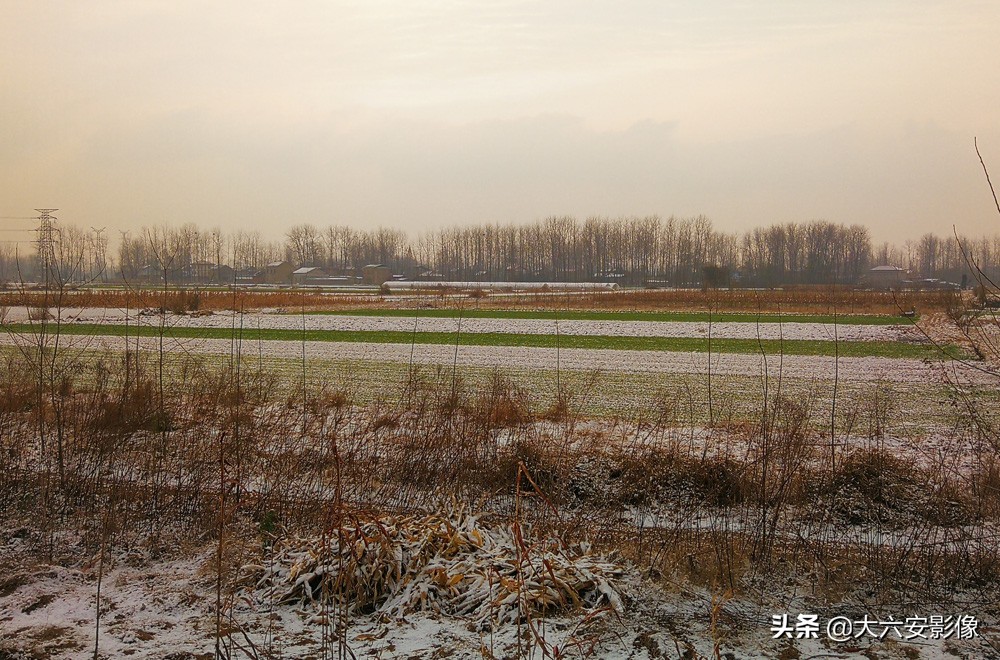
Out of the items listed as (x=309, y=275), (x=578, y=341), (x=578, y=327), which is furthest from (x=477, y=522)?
(x=309, y=275)

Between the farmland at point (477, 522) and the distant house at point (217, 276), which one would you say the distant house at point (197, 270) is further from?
the farmland at point (477, 522)

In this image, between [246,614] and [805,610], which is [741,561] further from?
[246,614]

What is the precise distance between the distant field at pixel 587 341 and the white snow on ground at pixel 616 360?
88 cm

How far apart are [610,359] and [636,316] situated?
19161 millimetres

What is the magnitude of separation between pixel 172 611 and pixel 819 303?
49809 millimetres

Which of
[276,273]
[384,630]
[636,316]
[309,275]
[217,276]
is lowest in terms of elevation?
[384,630]

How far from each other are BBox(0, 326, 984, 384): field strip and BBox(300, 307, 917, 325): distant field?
1191 centimetres

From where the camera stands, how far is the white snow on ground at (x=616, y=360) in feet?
61.3

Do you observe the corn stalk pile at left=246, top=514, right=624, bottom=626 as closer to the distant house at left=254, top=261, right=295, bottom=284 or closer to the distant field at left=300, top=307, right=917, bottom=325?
the distant field at left=300, top=307, right=917, bottom=325

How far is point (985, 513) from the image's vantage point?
7043 mm

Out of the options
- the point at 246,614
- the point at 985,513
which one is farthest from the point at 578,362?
the point at 246,614

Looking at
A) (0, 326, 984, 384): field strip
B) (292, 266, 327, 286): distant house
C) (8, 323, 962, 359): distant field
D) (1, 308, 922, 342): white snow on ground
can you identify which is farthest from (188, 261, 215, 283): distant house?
(292, 266, 327, 286): distant house

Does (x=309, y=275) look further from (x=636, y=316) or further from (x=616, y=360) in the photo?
(x=616, y=360)

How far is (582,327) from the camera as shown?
33781mm
